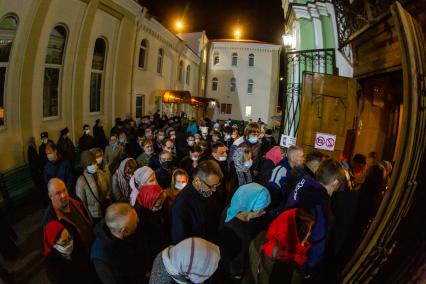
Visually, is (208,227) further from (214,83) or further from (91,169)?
(214,83)

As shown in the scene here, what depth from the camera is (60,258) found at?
261 cm

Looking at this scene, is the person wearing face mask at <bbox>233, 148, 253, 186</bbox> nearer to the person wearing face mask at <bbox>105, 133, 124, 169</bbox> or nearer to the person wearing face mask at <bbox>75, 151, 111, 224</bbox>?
the person wearing face mask at <bbox>75, 151, 111, 224</bbox>

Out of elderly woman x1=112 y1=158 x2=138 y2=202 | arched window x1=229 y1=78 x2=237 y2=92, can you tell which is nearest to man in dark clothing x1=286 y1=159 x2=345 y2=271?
elderly woman x1=112 y1=158 x2=138 y2=202

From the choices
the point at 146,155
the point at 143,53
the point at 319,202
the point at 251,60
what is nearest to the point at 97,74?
the point at 143,53

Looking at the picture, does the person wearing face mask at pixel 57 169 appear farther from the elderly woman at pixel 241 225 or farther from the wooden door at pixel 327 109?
the wooden door at pixel 327 109

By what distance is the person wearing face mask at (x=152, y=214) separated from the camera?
11.3ft

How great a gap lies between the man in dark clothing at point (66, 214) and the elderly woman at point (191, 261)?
1.51 meters

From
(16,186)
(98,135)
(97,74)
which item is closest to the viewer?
(16,186)

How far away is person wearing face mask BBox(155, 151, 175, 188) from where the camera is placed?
502 centimetres

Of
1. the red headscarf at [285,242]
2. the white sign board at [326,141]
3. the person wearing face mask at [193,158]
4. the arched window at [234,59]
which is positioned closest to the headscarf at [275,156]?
the person wearing face mask at [193,158]

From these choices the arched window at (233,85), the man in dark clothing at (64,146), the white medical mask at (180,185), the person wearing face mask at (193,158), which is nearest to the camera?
the white medical mask at (180,185)

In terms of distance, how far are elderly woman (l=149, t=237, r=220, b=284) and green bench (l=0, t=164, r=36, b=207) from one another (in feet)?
20.9

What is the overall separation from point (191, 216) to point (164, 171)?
214 cm

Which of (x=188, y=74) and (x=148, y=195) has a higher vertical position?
(x=188, y=74)
